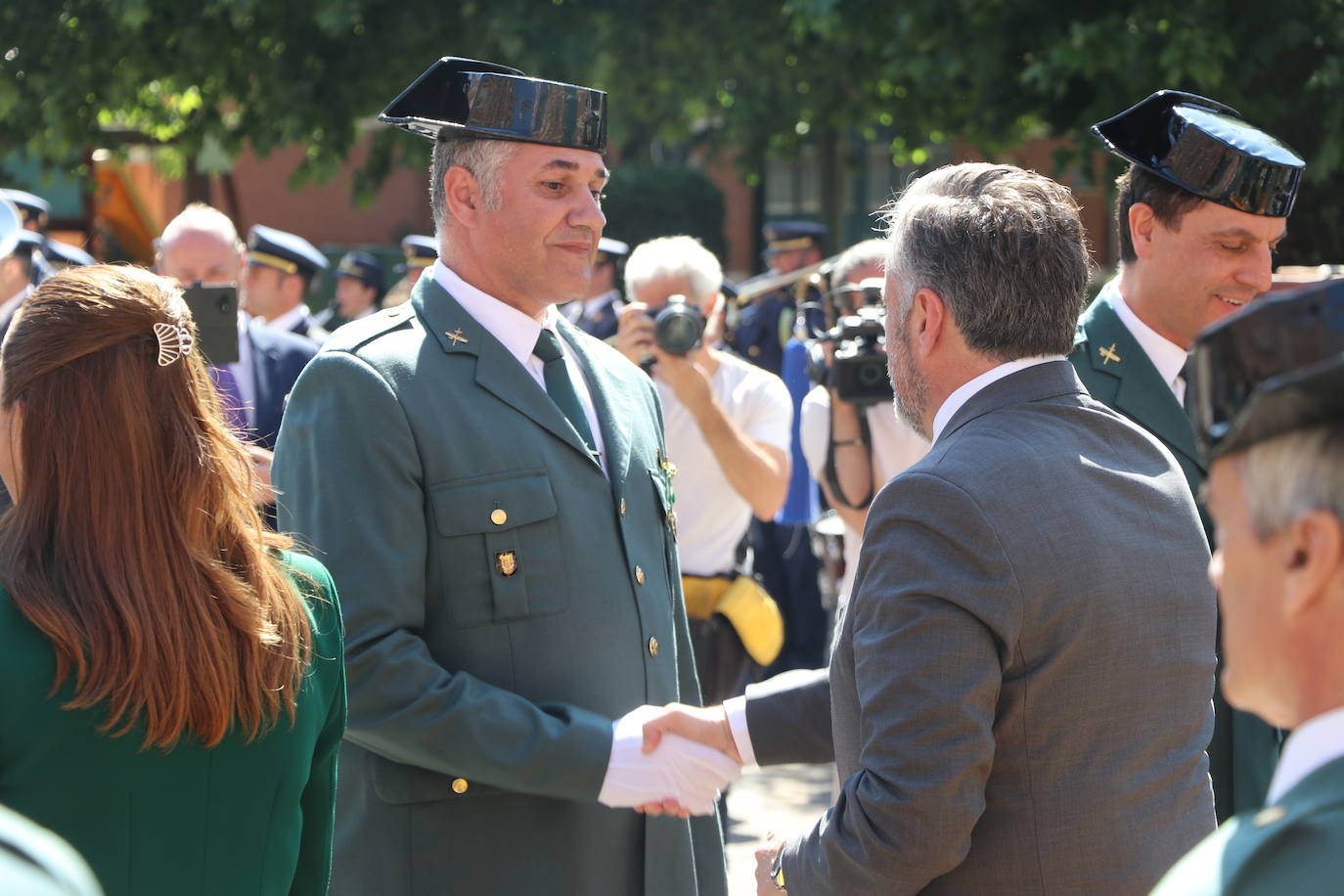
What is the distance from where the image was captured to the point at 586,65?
934cm

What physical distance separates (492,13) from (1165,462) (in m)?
7.84

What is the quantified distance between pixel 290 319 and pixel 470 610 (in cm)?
473

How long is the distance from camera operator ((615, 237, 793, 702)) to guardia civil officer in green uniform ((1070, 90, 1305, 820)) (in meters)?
1.90

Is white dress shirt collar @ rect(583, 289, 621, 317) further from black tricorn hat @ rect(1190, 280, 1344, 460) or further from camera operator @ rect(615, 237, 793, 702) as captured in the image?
black tricorn hat @ rect(1190, 280, 1344, 460)

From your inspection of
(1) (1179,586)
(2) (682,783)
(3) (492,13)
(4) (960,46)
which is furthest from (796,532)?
(1) (1179,586)

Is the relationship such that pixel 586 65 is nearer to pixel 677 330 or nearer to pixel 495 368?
pixel 677 330

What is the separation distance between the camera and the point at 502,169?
8.90ft

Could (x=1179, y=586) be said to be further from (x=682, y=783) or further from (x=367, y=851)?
(x=367, y=851)

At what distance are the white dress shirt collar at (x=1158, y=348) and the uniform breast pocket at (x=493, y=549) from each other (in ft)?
3.98

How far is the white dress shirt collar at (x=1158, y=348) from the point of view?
292cm

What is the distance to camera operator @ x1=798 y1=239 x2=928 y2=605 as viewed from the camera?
438 cm

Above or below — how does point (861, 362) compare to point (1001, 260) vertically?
below

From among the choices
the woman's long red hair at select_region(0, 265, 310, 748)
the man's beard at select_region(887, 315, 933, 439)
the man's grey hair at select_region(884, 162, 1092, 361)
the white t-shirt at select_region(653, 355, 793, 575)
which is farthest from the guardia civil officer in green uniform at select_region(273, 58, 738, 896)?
the white t-shirt at select_region(653, 355, 793, 575)

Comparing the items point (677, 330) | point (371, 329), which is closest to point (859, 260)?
point (677, 330)
